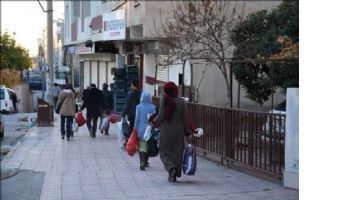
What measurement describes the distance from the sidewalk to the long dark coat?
35 centimetres

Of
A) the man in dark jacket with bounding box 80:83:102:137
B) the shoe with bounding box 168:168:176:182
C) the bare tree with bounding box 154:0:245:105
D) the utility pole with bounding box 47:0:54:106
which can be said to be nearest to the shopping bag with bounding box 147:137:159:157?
the shoe with bounding box 168:168:176:182

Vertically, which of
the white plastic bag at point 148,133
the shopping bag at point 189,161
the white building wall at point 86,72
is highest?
the white building wall at point 86,72

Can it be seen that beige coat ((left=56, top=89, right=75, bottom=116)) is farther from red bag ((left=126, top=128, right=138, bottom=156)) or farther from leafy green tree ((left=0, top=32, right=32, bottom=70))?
red bag ((left=126, top=128, right=138, bottom=156))

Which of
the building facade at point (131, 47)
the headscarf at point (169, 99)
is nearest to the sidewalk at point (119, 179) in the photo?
the headscarf at point (169, 99)

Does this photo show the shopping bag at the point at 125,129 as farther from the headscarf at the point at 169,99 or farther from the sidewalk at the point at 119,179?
the headscarf at the point at 169,99

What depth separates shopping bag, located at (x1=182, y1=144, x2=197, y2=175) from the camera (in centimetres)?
923

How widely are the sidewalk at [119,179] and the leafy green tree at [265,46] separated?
177 inches

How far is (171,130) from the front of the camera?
933cm

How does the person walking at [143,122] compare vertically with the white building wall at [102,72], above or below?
below

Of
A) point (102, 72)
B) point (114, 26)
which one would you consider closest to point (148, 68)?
point (114, 26)

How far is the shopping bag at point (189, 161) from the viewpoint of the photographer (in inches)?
364

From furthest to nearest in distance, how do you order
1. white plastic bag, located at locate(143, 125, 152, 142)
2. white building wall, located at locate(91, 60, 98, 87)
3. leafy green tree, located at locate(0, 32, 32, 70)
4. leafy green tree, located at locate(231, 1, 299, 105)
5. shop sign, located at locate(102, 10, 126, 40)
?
1. white building wall, located at locate(91, 60, 98, 87)
2. shop sign, located at locate(102, 10, 126, 40)
3. leafy green tree, located at locate(231, 1, 299, 105)
4. white plastic bag, located at locate(143, 125, 152, 142)
5. leafy green tree, located at locate(0, 32, 32, 70)
